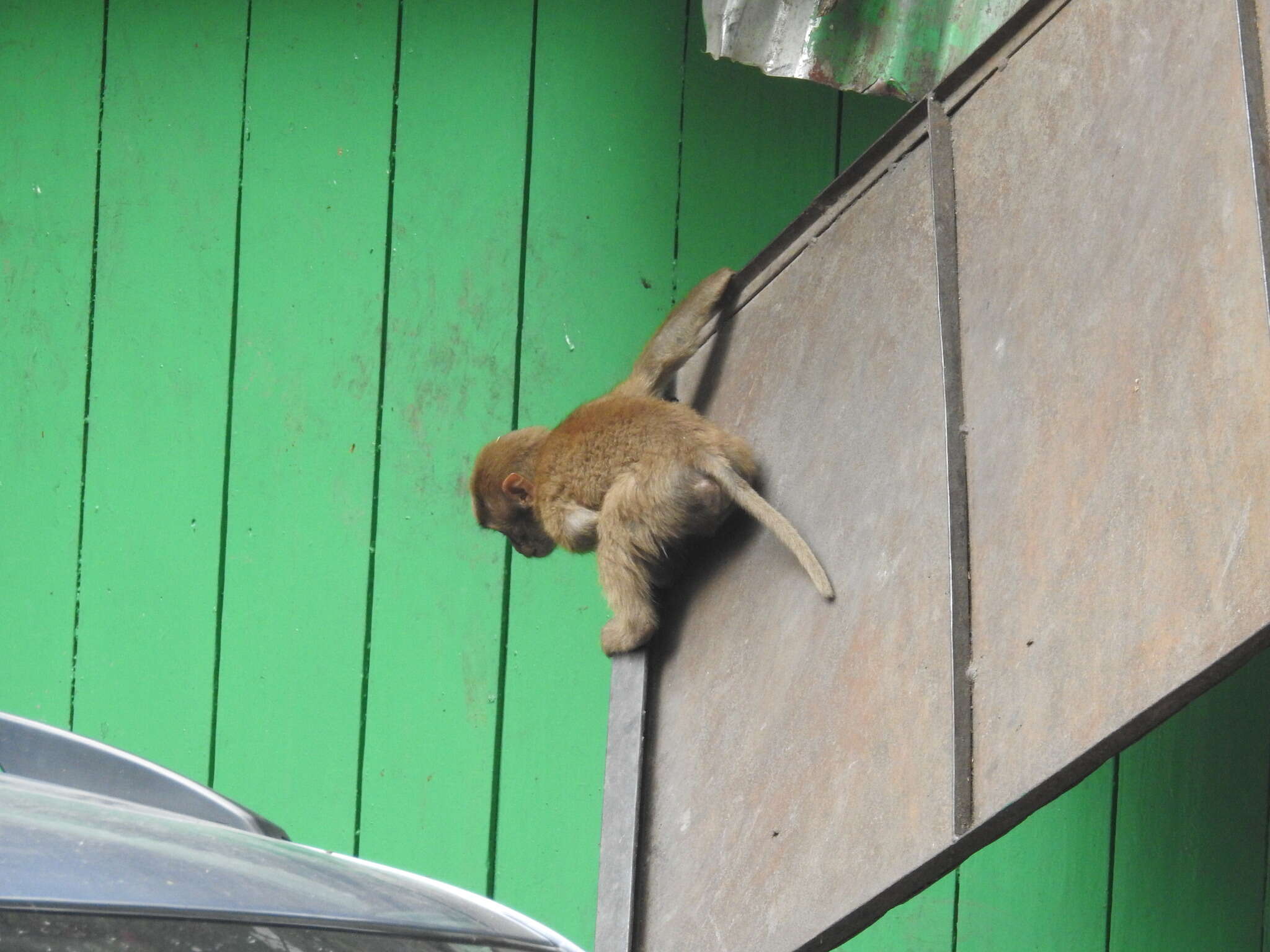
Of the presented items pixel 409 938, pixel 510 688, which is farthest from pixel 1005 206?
pixel 510 688

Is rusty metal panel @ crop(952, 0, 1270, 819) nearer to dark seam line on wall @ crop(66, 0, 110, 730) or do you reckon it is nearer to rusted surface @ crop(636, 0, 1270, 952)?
rusted surface @ crop(636, 0, 1270, 952)

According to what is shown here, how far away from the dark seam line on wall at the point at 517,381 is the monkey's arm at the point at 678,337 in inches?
28.8

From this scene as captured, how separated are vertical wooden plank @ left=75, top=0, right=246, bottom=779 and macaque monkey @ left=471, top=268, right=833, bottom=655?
1.25m

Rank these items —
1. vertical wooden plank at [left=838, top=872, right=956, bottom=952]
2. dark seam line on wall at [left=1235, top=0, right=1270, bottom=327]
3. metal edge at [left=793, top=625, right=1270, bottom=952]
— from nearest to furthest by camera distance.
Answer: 1. metal edge at [left=793, top=625, right=1270, bottom=952]
2. dark seam line on wall at [left=1235, top=0, right=1270, bottom=327]
3. vertical wooden plank at [left=838, top=872, right=956, bottom=952]

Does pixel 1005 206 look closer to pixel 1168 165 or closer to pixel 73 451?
pixel 1168 165

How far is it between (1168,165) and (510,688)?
2278 mm

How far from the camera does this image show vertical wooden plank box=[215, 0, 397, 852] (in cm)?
386

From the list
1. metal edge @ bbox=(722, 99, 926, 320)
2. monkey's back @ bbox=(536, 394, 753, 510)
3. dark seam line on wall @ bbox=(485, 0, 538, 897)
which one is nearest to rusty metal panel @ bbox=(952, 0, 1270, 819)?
metal edge @ bbox=(722, 99, 926, 320)

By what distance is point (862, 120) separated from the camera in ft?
11.1

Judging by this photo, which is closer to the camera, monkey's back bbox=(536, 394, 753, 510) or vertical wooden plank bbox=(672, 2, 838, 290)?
monkey's back bbox=(536, 394, 753, 510)

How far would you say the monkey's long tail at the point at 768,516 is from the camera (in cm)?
235

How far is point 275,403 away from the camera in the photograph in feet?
13.0

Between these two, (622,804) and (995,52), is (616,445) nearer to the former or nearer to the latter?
(622,804)

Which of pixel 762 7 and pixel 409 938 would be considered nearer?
pixel 409 938
